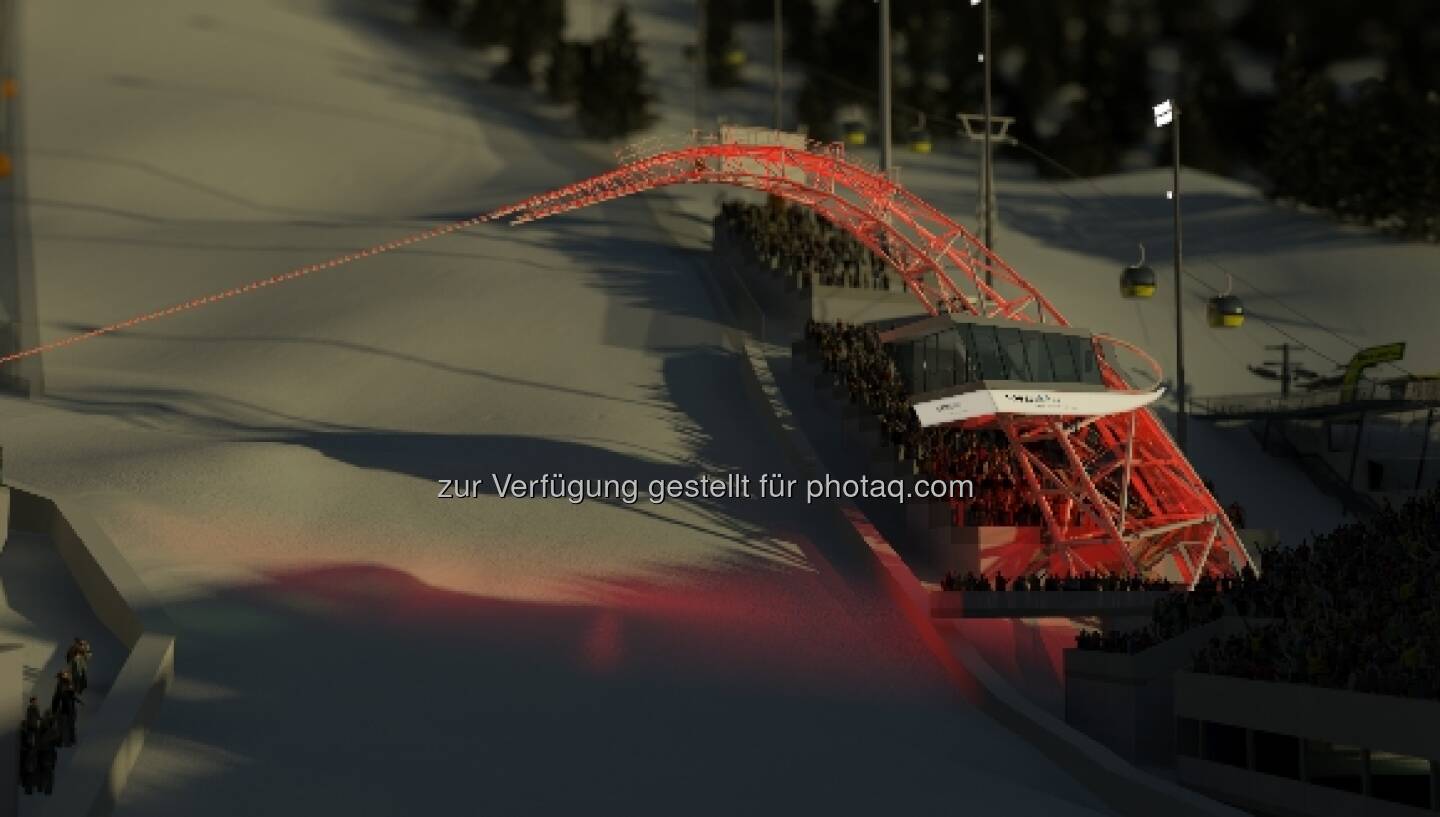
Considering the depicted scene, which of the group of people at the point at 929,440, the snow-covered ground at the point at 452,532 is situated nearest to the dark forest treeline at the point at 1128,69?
the snow-covered ground at the point at 452,532

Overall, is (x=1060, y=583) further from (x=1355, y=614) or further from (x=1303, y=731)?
(x=1303, y=731)

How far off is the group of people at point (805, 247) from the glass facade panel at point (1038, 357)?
13.4 m

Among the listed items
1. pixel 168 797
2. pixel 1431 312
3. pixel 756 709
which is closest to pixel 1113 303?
pixel 1431 312

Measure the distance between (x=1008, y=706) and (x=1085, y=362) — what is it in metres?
9.70

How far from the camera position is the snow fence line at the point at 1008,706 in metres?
24.0

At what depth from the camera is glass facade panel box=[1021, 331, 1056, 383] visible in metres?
35.6

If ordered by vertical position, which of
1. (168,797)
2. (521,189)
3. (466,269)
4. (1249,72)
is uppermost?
(1249,72)

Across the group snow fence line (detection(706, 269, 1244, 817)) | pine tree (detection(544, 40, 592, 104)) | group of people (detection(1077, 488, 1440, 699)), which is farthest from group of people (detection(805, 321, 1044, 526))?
pine tree (detection(544, 40, 592, 104))

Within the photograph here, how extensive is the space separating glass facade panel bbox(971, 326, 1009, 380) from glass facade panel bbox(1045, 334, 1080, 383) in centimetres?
101

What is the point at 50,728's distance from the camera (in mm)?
23594

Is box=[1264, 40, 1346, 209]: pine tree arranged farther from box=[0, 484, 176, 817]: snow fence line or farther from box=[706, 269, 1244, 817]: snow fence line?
box=[0, 484, 176, 817]: snow fence line

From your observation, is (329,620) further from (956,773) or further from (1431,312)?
(1431,312)

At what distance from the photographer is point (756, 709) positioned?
27.9 metres

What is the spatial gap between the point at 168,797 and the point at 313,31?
74208mm
